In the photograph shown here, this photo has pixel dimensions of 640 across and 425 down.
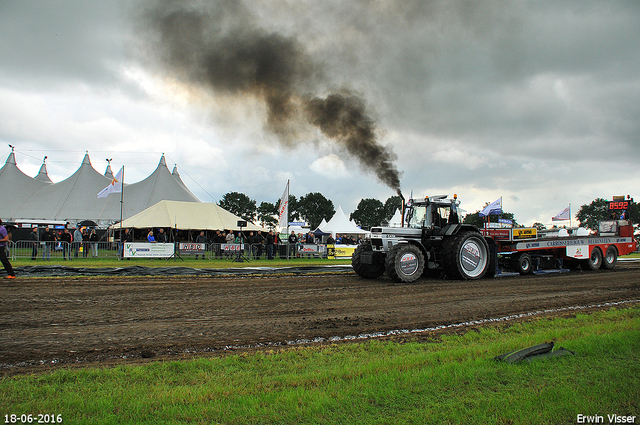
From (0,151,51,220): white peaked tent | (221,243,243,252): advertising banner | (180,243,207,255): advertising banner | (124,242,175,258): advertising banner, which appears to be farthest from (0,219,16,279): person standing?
(0,151,51,220): white peaked tent

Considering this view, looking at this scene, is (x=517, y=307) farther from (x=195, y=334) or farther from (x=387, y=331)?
(x=195, y=334)

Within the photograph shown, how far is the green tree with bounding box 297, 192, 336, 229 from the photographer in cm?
10775

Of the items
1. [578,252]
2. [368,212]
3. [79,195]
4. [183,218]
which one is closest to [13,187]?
[79,195]

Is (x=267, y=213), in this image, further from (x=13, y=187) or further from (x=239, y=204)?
(x=13, y=187)

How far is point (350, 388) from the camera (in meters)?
3.54

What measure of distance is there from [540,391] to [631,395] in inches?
26.6

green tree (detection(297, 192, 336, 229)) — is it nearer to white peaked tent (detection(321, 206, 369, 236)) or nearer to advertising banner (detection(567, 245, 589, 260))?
white peaked tent (detection(321, 206, 369, 236))

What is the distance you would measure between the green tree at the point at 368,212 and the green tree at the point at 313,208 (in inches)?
311

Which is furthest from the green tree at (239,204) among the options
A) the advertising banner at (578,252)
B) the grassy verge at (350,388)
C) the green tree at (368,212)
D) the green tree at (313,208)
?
the grassy verge at (350,388)

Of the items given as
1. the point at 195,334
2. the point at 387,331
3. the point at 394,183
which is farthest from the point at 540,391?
the point at 394,183

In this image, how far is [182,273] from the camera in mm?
13828

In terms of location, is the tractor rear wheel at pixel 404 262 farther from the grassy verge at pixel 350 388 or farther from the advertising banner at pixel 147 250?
the advertising banner at pixel 147 250

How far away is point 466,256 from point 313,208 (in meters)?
95.9

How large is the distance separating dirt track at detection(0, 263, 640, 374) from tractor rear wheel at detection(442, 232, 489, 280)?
0.57 meters
